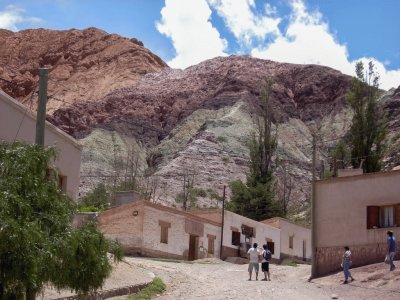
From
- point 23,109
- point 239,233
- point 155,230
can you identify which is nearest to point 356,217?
point 155,230

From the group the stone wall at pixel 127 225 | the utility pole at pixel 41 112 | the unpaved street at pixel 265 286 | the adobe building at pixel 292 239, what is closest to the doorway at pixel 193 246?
the stone wall at pixel 127 225

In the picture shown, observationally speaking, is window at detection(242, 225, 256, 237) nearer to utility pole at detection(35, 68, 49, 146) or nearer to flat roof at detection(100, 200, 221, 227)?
flat roof at detection(100, 200, 221, 227)

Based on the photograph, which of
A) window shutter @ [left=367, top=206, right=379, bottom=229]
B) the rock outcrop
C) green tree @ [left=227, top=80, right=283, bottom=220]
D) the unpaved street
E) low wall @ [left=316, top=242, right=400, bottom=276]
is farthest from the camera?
the rock outcrop

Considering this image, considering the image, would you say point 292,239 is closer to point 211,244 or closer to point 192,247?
point 211,244

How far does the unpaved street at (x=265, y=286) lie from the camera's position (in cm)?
2227

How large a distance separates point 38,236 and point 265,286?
13.4 m

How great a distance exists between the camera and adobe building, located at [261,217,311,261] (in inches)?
2100

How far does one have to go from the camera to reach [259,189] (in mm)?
65625

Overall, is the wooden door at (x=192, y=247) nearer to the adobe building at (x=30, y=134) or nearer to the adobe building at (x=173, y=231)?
the adobe building at (x=173, y=231)

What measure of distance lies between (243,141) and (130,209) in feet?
182

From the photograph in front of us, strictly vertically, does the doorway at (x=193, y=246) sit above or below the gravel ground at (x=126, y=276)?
above

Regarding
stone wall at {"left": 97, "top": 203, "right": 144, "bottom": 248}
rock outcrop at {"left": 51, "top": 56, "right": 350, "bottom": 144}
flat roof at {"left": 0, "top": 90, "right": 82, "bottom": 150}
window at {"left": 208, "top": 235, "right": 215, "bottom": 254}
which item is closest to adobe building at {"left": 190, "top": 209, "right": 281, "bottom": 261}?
window at {"left": 208, "top": 235, "right": 215, "bottom": 254}

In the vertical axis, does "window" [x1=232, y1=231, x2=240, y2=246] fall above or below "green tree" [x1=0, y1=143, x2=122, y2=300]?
above

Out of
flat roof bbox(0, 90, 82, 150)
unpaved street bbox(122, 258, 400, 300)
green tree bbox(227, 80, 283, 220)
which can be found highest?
green tree bbox(227, 80, 283, 220)
